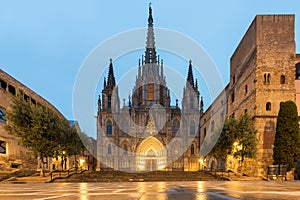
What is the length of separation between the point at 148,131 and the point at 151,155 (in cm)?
470

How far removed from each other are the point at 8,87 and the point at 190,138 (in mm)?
36510

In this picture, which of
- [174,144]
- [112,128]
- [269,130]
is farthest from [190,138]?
[269,130]

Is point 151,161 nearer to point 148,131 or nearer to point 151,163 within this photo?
point 151,163

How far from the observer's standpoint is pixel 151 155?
182 ft

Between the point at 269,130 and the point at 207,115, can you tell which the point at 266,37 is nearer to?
the point at 269,130

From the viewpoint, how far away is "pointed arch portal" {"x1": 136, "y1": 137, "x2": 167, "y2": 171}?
5428 cm

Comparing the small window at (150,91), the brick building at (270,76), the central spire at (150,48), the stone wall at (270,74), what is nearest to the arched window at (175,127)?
the small window at (150,91)

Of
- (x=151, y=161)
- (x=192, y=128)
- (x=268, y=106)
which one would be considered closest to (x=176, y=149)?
(x=151, y=161)

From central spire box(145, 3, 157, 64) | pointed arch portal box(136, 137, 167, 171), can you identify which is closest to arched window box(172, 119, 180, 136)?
pointed arch portal box(136, 137, 167, 171)

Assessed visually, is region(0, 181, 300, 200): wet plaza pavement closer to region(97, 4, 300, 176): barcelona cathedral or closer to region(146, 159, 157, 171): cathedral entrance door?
region(97, 4, 300, 176): barcelona cathedral

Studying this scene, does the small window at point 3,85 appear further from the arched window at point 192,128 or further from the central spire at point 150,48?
the central spire at point 150,48

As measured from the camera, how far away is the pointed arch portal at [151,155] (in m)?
54.3

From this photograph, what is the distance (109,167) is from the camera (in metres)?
53.4

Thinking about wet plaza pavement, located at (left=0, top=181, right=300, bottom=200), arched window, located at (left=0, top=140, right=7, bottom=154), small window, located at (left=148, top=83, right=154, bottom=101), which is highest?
small window, located at (left=148, top=83, right=154, bottom=101)
